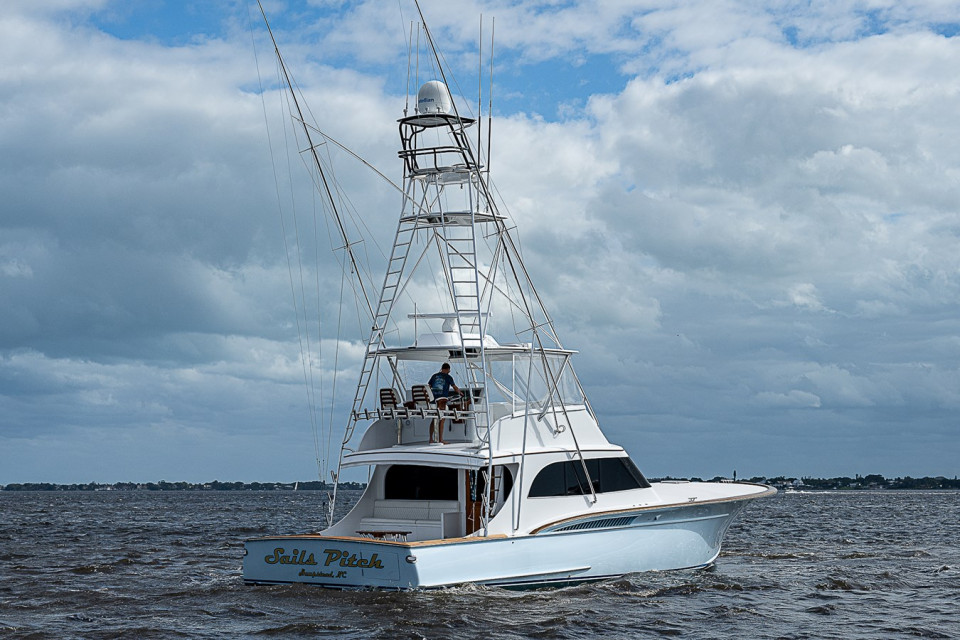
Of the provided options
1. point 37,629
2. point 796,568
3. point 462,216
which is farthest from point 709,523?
point 37,629

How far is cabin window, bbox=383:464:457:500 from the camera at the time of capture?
19.0 metres

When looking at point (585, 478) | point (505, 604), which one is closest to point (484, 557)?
point (505, 604)

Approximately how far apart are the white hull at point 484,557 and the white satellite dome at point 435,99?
7.13 meters

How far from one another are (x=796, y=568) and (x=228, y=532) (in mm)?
25272

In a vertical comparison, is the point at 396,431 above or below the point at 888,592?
above

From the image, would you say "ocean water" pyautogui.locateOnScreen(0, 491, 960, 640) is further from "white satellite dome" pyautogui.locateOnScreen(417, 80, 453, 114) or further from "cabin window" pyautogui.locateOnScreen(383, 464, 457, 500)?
"white satellite dome" pyautogui.locateOnScreen(417, 80, 453, 114)

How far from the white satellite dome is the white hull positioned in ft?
23.4

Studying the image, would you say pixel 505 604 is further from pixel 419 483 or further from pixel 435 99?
pixel 435 99

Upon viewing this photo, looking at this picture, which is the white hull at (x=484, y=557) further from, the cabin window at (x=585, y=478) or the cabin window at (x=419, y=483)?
the cabin window at (x=419, y=483)

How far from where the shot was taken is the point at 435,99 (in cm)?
1888

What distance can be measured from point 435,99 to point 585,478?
6.98 metres

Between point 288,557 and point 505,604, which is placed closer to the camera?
point 505,604

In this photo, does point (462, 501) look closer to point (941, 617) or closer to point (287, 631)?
point (287, 631)

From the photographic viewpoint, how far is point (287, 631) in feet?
50.1
